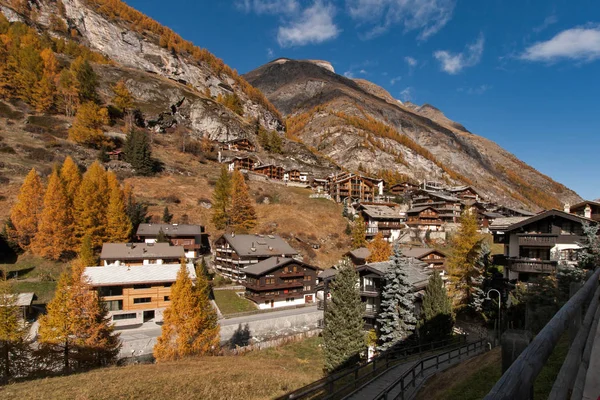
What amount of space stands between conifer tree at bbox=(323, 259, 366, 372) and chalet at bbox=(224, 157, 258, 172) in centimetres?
8783

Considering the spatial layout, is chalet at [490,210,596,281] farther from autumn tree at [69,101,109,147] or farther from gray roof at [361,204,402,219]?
autumn tree at [69,101,109,147]

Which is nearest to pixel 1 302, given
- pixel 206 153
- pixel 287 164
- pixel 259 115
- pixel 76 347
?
pixel 76 347

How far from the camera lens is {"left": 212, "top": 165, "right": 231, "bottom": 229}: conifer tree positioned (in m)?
71.5

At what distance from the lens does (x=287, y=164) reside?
127 metres

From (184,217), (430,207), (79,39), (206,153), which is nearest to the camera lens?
(184,217)

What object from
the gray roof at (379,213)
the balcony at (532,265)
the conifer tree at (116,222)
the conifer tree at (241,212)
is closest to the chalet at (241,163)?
the conifer tree at (241,212)

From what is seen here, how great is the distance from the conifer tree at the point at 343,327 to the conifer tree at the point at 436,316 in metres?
6.74

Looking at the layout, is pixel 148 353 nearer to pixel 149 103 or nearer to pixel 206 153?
pixel 206 153

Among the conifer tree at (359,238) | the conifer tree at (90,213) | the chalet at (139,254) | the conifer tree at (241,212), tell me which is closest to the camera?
the chalet at (139,254)

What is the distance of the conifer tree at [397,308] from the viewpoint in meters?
30.0

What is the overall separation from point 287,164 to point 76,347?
10629cm

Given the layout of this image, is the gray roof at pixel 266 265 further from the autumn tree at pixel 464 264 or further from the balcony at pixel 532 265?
the balcony at pixel 532 265

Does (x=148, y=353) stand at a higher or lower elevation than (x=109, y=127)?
lower

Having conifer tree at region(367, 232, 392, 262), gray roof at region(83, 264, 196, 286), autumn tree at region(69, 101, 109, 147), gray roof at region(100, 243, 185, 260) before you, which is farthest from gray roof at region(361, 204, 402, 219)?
autumn tree at region(69, 101, 109, 147)
